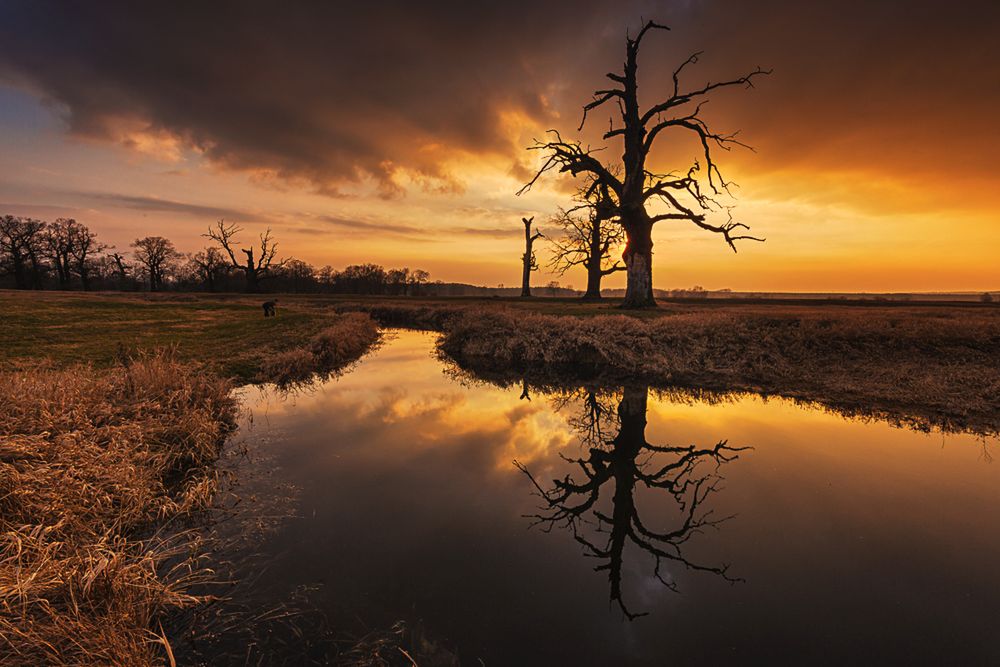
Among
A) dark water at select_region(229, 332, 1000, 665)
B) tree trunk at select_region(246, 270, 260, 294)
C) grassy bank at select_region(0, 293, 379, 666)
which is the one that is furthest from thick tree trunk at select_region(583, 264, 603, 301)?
tree trunk at select_region(246, 270, 260, 294)

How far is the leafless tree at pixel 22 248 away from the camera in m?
63.0

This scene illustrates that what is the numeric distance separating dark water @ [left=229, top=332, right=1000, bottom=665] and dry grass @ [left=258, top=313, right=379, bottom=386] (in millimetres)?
5275

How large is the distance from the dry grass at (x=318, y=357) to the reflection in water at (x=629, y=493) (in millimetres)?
11001

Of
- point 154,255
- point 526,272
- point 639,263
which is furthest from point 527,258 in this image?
point 154,255

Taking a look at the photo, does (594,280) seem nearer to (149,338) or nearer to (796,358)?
(796,358)

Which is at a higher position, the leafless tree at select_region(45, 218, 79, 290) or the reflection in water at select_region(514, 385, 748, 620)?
the leafless tree at select_region(45, 218, 79, 290)

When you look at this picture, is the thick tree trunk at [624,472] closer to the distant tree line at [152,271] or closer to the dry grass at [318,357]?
the dry grass at [318,357]

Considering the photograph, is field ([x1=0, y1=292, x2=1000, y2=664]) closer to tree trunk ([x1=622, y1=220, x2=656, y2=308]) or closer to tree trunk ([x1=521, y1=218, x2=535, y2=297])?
tree trunk ([x1=622, y1=220, x2=656, y2=308])

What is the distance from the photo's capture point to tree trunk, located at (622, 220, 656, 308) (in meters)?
23.6

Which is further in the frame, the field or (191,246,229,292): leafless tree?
(191,246,229,292): leafless tree

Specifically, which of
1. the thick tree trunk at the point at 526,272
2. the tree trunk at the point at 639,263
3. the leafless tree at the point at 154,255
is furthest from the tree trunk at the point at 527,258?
the leafless tree at the point at 154,255

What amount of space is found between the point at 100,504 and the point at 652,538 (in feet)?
24.1

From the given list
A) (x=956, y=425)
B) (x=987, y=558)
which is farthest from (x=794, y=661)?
(x=956, y=425)

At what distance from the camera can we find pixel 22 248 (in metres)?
63.9
